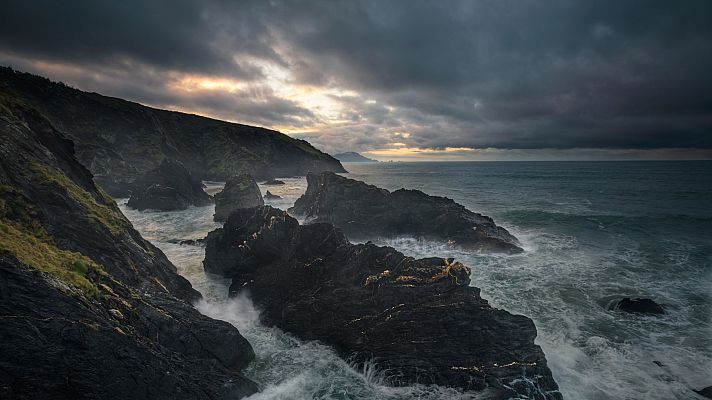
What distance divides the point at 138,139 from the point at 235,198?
2866 inches

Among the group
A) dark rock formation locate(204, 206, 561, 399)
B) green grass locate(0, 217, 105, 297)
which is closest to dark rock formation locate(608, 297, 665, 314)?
dark rock formation locate(204, 206, 561, 399)

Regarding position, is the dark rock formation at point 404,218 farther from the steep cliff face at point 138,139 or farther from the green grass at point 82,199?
the steep cliff face at point 138,139

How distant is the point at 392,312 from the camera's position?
53.0ft

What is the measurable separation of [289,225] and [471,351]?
15182mm

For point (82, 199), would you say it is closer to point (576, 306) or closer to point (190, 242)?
point (190, 242)

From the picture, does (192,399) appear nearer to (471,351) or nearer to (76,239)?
(76,239)

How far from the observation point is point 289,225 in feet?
80.6

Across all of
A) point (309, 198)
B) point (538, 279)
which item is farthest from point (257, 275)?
point (309, 198)

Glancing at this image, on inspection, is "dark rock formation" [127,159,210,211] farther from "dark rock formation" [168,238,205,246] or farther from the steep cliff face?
"dark rock formation" [168,238,205,246]

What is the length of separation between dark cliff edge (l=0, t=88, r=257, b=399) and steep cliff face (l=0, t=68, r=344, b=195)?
5351 centimetres

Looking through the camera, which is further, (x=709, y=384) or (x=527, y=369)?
(x=709, y=384)

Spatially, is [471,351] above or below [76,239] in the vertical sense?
below

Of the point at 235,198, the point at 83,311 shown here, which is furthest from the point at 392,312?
the point at 235,198

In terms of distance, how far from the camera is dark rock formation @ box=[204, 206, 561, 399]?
1366cm
